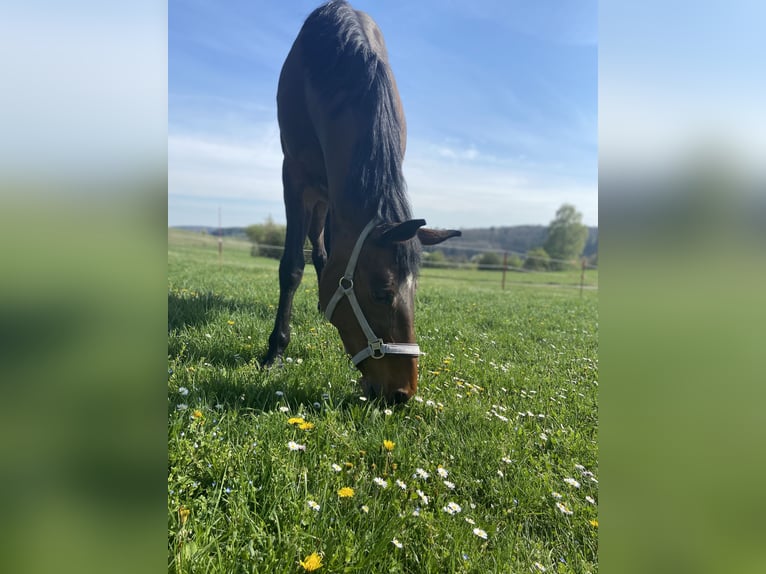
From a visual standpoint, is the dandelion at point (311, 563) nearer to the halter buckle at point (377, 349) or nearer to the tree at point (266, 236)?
the halter buckle at point (377, 349)

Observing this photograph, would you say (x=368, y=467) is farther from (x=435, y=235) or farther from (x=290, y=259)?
(x=290, y=259)

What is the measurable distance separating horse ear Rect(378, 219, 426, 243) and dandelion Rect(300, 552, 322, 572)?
5.37 feet

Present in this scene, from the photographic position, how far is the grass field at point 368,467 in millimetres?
1282

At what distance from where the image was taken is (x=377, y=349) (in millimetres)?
2391

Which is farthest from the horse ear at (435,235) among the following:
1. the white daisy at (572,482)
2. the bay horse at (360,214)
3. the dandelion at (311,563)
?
the dandelion at (311,563)

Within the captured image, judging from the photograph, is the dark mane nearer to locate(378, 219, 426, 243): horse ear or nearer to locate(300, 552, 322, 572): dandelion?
locate(378, 219, 426, 243): horse ear

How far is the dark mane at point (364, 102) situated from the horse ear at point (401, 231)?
0.08 meters

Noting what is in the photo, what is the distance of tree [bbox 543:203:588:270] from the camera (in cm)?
5553

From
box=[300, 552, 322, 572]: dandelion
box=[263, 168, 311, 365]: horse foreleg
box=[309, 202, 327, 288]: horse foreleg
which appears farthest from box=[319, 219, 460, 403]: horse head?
box=[309, 202, 327, 288]: horse foreleg

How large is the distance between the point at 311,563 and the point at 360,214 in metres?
1.92

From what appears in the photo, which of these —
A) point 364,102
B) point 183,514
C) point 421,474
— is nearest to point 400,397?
point 421,474

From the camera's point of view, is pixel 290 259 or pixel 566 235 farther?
pixel 566 235

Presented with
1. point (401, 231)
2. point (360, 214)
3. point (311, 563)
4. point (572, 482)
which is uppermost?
point (360, 214)
